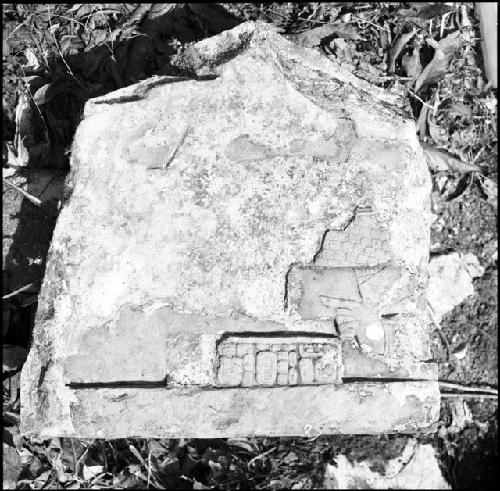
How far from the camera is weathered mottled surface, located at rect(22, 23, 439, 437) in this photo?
2.30 meters

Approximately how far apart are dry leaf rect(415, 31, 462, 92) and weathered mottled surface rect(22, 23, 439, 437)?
38.2 inches

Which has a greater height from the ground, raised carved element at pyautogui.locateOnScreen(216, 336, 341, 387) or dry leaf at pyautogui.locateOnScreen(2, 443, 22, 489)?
raised carved element at pyautogui.locateOnScreen(216, 336, 341, 387)

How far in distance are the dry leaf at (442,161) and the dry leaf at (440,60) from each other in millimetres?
309

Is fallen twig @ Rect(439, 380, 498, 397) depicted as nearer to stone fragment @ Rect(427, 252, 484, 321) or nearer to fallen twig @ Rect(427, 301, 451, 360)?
fallen twig @ Rect(427, 301, 451, 360)

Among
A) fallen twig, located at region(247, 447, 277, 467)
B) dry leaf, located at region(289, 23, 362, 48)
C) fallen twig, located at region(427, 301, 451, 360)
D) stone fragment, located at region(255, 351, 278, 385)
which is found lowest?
fallen twig, located at region(247, 447, 277, 467)

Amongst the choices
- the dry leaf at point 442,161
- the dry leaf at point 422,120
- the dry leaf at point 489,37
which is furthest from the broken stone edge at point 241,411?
the dry leaf at point 489,37

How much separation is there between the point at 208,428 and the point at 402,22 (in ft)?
6.92

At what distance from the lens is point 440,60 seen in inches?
130

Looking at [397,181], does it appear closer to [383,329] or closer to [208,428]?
[383,329]

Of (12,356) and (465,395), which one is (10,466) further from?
(465,395)

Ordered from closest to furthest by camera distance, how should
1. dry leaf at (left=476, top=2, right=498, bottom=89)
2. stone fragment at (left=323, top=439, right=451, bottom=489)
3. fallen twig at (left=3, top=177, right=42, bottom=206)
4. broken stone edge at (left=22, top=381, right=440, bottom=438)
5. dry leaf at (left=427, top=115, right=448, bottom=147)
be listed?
1. broken stone edge at (left=22, top=381, right=440, bottom=438)
2. fallen twig at (left=3, top=177, right=42, bottom=206)
3. stone fragment at (left=323, top=439, right=451, bottom=489)
4. dry leaf at (left=427, top=115, right=448, bottom=147)
5. dry leaf at (left=476, top=2, right=498, bottom=89)

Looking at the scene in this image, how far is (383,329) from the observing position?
2.38 m

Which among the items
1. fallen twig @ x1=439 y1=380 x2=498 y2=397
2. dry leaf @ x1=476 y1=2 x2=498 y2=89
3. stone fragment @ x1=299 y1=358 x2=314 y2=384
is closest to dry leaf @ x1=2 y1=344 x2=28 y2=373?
stone fragment @ x1=299 y1=358 x2=314 y2=384

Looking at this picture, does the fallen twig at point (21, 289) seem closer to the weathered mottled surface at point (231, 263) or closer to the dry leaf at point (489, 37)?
the weathered mottled surface at point (231, 263)
